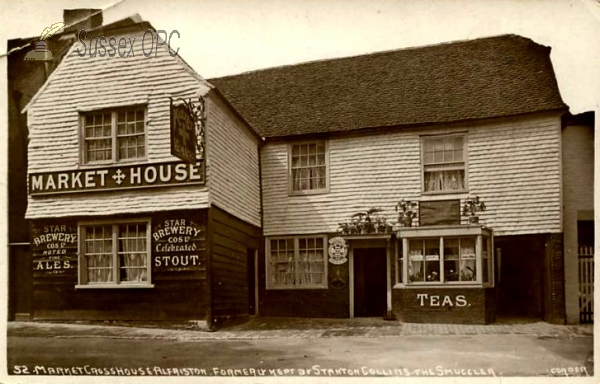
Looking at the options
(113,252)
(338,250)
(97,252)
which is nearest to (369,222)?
(338,250)

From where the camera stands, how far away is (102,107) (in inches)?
326

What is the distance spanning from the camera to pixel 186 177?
326 inches

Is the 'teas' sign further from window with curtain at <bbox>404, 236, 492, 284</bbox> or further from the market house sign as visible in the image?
window with curtain at <bbox>404, 236, 492, 284</bbox>

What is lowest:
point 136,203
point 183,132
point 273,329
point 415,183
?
point 273,329

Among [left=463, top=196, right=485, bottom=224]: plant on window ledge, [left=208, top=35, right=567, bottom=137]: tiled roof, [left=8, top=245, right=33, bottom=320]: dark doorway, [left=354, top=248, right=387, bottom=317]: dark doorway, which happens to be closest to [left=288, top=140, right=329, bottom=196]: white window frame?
[left=208, top=35, right=567, bottom=137]: tiled roof

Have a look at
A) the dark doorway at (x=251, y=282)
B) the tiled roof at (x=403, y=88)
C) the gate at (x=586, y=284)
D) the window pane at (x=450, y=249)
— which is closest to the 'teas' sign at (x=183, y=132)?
the tiled roof at (x=403, y=88)

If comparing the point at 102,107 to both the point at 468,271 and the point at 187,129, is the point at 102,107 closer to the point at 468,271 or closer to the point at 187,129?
the point at 187,129

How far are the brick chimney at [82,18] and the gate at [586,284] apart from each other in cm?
509

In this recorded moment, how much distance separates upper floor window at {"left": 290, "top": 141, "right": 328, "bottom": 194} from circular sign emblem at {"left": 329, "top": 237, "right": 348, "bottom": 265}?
1.97ft

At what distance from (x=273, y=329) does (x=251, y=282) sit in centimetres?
66

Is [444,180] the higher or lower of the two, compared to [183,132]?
lower

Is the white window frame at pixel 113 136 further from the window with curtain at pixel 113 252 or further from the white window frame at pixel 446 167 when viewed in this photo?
the white window frame at pixel 446 167

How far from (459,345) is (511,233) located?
1.36m

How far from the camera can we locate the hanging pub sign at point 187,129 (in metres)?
7.84
